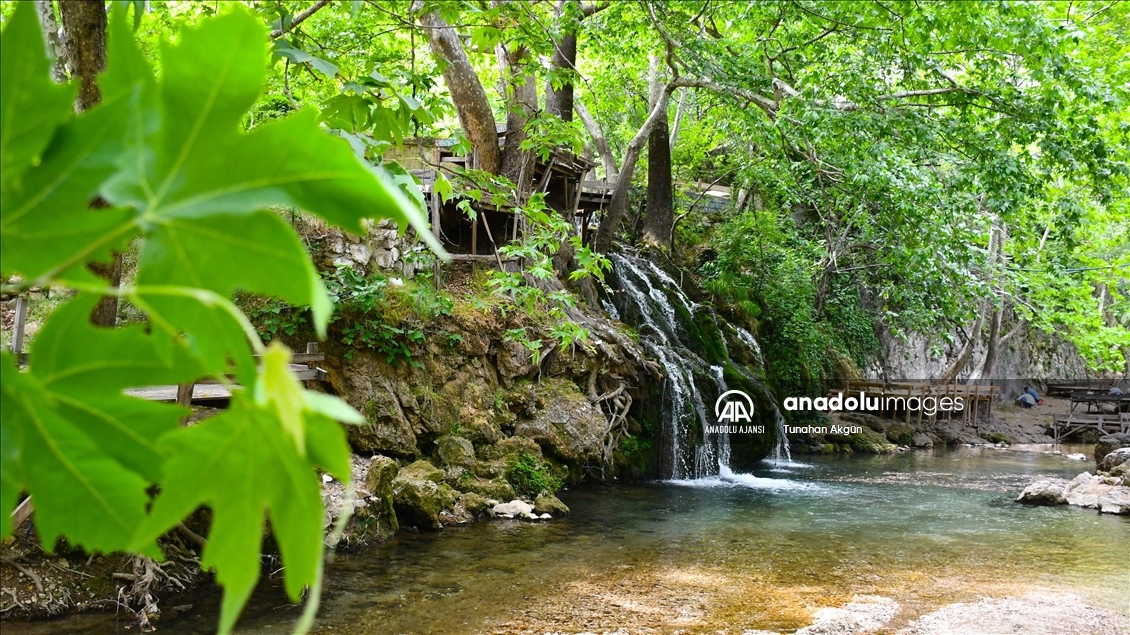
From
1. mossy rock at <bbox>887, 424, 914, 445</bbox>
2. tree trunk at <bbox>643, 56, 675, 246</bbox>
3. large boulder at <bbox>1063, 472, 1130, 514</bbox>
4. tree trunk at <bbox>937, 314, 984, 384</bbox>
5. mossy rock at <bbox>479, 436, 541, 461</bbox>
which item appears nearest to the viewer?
mossy rock at <bbox>479, 436, 541, 461</bbox>

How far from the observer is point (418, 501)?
26.6 ft

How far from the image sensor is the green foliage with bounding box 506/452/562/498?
9.70 m

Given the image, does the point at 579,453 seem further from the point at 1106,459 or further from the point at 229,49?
the point at 229,49

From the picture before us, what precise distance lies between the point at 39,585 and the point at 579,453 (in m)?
6.79

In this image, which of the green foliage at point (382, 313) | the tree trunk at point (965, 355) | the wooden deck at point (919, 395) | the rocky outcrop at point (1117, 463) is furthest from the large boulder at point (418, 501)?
the tree trunk at point (965, 355)

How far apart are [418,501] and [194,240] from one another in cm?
814

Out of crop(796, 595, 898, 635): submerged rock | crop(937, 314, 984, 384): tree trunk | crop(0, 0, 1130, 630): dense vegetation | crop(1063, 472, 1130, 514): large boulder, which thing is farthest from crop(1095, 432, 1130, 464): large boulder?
crop(796, 595, 898, 635): submerged rock

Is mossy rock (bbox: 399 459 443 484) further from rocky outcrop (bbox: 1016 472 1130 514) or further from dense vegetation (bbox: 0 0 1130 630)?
rocky outcrop (bbox: 1016 472 1130 514)

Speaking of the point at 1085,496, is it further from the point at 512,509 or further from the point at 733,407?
the point at 512,509

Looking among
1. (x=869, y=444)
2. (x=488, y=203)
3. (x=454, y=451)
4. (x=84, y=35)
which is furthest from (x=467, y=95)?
(x=869, y=444)

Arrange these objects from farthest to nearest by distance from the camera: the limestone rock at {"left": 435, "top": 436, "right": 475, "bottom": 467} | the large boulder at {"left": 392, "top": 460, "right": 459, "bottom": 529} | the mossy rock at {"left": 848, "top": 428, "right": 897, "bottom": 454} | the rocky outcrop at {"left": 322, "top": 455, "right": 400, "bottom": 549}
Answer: the mossy rock at {"left": 848, "top": 428, "right": 897, "bottom": 454}, the limestone rock at {"left": 435, "top": 436, "right": 475, "bottom": 467}, the large boulder at {"left": 392, "top": 460, "right": 459, "bottom": 529}, the rocky outcrop at {"left": 322, "top": 455, "right": 400, "bottom": 549}

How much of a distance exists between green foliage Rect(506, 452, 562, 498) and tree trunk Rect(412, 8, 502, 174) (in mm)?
3700

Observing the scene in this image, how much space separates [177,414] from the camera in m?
0.36

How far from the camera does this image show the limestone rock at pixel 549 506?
9172 millimetres
